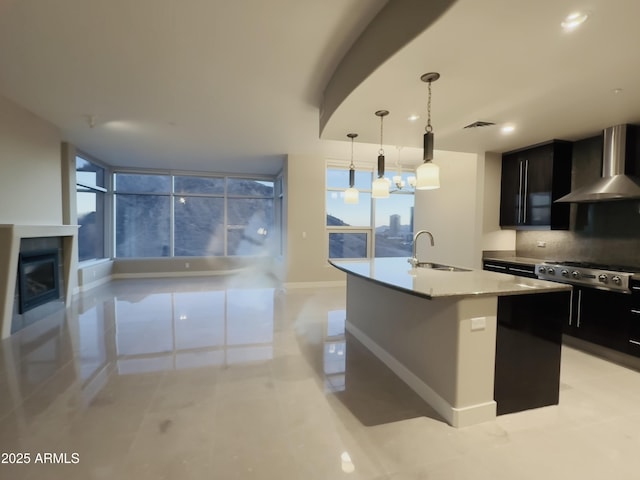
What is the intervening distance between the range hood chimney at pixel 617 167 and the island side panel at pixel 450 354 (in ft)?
7.88

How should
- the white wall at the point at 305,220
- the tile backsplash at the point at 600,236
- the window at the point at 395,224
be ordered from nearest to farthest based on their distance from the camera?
the tile backsplash at the point at 600,236, the white wall at the point at 305,220, the window at the point at 395,224

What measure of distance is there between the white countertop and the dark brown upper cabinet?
206 cm

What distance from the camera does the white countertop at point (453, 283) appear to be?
1984 mm

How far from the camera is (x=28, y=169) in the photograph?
4.04 m

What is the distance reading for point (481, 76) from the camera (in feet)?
7.33

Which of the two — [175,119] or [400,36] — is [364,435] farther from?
[175,119]

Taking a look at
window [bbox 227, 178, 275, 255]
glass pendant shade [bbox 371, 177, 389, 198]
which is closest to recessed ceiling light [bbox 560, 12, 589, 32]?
glass pendant shade [bbox 371, 177, 389, 198]

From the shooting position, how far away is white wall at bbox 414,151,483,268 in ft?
17.3

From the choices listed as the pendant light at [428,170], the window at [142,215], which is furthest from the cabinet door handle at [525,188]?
the window at [142,215]

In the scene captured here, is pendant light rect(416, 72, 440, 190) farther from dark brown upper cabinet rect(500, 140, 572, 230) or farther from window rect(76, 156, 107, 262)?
window rect(76, 156, 107, 262)

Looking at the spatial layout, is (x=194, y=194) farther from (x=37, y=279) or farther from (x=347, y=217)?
(x=37, y=279)

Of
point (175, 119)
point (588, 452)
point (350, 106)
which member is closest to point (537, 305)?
point (588, 452)

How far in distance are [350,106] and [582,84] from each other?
5.86 feet

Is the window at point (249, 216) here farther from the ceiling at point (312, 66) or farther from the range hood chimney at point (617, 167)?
the range hood chimney at point (617, 167)
